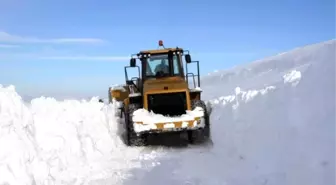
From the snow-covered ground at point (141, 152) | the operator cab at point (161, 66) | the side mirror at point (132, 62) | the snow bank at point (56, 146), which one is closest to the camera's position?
the snow bank at point (56, 146)

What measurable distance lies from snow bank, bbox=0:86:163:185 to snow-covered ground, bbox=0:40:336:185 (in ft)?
0.04

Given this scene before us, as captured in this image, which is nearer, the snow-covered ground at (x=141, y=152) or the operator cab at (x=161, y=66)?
the snow-covered ground at (x=141, y=152)

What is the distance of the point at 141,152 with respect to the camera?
948cm

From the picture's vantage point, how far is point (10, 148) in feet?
18.1

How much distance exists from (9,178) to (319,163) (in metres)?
4.36

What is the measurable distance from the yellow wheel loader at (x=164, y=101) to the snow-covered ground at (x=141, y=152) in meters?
0.48

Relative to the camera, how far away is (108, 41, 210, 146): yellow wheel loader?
31.8 feet

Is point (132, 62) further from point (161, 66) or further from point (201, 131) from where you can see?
point (201, 131)

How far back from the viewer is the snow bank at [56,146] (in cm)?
558

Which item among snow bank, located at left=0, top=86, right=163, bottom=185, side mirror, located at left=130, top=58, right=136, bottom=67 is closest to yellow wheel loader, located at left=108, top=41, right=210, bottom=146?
side mirror, located at left=130, top=58, right=136, bottom=67

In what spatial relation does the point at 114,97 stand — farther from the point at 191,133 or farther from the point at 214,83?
the point at 214,83

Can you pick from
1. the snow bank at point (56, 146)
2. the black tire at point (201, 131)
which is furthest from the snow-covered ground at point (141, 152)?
the black tire at point (201, 131)

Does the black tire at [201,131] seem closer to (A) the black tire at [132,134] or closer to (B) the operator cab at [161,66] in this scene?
(B) the operator cab at [161,66]

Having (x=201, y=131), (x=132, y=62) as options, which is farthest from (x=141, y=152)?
(x=132, y=62)
